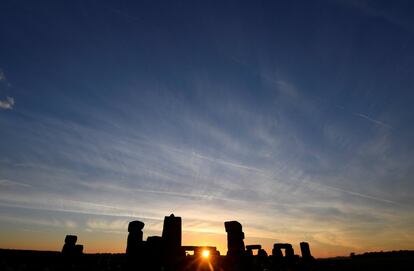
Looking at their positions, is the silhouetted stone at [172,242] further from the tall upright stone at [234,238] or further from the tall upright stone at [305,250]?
the tall upright stone at [305,250]

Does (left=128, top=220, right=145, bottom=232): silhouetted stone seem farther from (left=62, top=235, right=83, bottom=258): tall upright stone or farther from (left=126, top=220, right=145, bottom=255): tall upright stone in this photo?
(left=62, top=235, right=83, bottom=258): tall upright stone

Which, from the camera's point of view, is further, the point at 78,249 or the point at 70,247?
the point at 78,249

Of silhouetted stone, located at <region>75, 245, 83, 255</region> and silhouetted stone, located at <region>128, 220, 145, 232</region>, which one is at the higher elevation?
silhouetted stone, located at <region>128, 220, 145, 232</region>

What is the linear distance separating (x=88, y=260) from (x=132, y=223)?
5.73 meters

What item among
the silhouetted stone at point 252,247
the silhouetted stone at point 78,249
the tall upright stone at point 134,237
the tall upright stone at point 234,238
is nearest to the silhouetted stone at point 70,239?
the silhouetted stone at point 78,249

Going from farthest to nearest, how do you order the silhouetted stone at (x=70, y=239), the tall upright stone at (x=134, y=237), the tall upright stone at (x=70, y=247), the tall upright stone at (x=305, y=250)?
the tall upright stone at (x=305, y=250)
the silhouetted stone at (x=70, y=239)
the tall upright stone at (x=70, y=247)
the tall upright stone at (x=134, y=237)

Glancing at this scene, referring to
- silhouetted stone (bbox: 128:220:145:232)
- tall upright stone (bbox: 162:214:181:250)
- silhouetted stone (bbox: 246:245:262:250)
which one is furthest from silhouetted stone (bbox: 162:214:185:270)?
silhouetted stone (bbox: 246:245:262:250)

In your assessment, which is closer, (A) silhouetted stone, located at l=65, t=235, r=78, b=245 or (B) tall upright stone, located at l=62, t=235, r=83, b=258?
(B) tall upright stone, located at l=62, t=235, r=83, b=258

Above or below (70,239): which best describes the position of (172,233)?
below

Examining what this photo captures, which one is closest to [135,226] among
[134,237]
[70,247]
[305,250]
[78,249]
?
[134,237]

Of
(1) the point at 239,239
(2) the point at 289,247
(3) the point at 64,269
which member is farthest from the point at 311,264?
(3) the point at 64,269

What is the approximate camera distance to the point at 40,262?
14.0 metres

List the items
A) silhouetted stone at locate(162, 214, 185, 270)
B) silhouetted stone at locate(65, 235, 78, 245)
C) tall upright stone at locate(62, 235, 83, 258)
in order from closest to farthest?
silhouetted stone at locate(162, 214, 185, 270) < tall upright stone at locate(62, 235, 83, 258) < silhouetted stone at locate(65, 235, 78, 245)

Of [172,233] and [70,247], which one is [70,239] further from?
[172,233]
